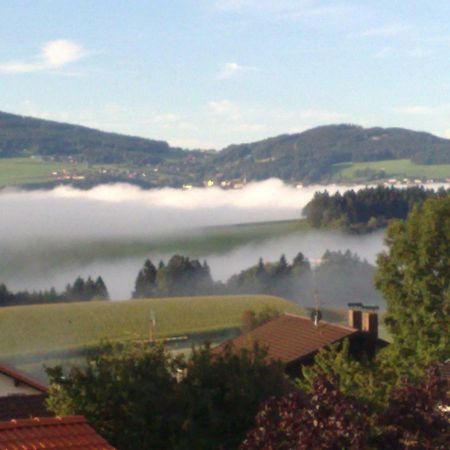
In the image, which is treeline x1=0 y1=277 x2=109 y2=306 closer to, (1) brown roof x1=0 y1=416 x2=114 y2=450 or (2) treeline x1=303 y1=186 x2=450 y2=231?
(2) treeline x1=303 y1=186 x2=450 y2=231

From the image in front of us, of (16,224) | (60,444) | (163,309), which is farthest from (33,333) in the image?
(16,224)

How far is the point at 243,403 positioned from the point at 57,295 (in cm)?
9496

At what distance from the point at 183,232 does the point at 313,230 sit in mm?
22523

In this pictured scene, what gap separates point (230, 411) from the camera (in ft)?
57.1

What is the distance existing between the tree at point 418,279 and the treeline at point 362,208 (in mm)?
130942

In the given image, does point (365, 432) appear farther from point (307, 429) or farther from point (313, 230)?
point (313, 230)

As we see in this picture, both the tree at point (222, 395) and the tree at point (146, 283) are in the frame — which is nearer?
the tree at point (222, 395)

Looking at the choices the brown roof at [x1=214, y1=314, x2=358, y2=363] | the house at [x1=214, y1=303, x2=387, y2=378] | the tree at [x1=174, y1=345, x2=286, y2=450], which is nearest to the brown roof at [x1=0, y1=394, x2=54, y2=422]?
the tree at [x1=174, y1=345, x2=286, y2=450]

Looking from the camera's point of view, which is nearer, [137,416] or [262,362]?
[137,416]

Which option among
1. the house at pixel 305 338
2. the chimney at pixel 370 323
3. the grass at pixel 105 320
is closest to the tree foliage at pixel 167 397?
the house at pixel 305 338

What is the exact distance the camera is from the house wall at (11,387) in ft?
88.9

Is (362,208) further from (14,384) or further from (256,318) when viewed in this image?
(14,384)

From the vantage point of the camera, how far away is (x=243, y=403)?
1747 cm

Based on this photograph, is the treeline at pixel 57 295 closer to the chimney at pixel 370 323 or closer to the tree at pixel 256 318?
the tree at pixel 256 318
